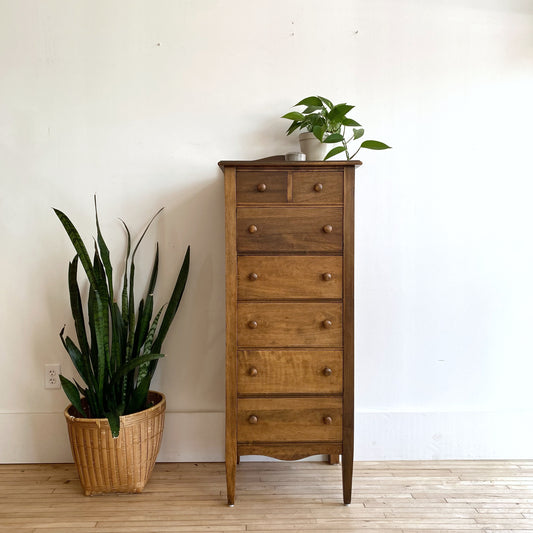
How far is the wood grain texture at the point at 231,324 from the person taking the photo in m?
1.79

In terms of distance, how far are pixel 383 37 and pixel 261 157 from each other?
0.78 metres

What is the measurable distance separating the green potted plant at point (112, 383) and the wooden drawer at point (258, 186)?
1.52 ft

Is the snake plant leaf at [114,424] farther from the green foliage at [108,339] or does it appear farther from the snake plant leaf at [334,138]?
the snake plant leaf at [334,138]

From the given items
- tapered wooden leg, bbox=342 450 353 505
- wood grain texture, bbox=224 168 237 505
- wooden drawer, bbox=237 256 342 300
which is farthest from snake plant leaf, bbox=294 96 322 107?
tapered wooden leg, bbox=342 450 353 505

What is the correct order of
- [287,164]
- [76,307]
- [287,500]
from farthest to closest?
[76,307]
[287,500]
[287,164]

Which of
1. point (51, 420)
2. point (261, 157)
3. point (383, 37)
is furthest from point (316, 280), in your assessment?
point (51, 420)

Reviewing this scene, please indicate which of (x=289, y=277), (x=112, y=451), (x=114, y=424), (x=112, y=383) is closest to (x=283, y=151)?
(x=289, y=277)

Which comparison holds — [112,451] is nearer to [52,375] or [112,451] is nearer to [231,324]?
[52,375]

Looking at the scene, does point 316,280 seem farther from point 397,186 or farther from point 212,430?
point 212,430

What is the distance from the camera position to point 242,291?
1810mm

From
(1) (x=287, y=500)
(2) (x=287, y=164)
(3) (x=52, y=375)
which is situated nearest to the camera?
(2) (x=287, y=164)

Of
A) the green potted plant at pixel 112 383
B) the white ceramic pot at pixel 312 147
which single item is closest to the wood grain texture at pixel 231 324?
the green potted plant at pixel 112 383

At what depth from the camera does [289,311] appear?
1.82m

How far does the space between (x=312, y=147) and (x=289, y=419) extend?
110cm
